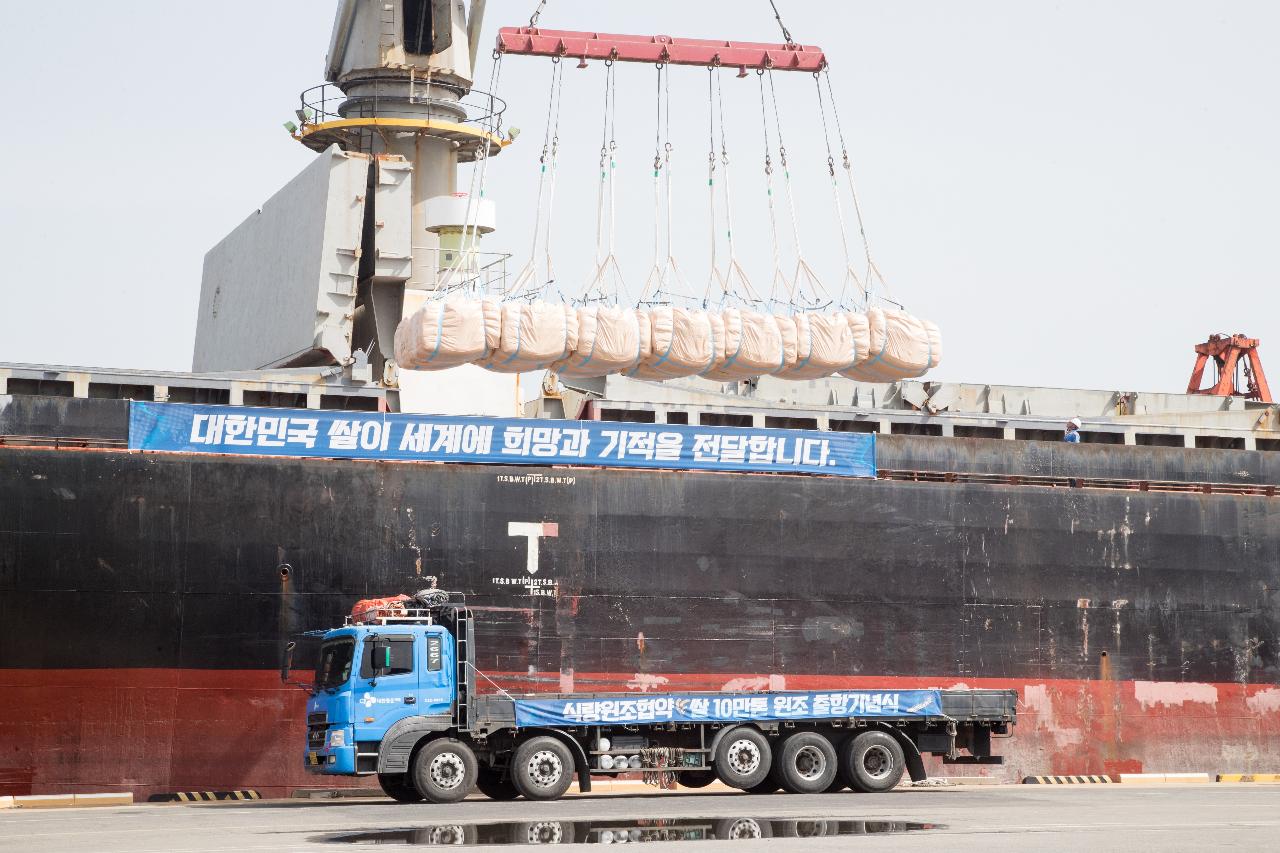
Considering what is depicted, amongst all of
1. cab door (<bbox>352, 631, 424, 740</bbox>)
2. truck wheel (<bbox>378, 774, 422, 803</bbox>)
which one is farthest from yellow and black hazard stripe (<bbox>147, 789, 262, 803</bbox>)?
cab door (<bbox>352, 631, 424, 740</bbox>)

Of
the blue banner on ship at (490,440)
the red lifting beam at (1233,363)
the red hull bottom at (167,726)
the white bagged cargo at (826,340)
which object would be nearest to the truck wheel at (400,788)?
the red hull bottom at (167,726)

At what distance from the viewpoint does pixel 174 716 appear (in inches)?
911

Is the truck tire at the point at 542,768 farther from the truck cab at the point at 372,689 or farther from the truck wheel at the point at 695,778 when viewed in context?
the truck wheel at the point at 695,778

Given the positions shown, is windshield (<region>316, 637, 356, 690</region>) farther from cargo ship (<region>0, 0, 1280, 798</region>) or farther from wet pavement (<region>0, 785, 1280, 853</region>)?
cargo ship (<region>0, 0, 1280, 798</region>)

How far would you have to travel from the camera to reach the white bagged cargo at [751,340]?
23141mm

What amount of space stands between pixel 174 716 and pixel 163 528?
283 centimetres

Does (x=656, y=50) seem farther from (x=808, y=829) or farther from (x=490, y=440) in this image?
(x=808, y=829)

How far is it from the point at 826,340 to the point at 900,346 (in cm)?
116

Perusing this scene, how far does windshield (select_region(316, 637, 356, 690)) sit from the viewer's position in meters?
20.8

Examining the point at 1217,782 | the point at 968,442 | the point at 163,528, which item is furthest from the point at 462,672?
the point at 1217,782

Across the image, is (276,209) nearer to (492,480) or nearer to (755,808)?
(492,480)

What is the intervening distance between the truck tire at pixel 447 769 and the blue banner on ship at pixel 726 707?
2.77ft

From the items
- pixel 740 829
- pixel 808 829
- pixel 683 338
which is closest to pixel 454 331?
pixel 683 338

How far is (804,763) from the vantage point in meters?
21.8
